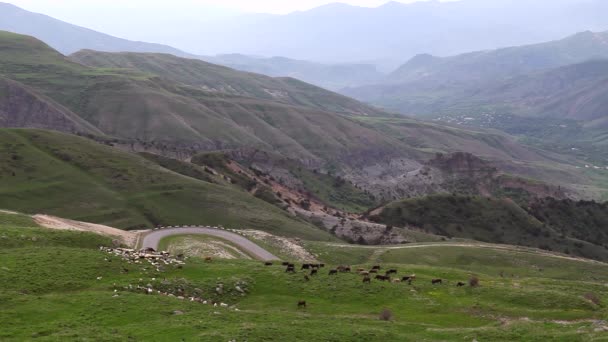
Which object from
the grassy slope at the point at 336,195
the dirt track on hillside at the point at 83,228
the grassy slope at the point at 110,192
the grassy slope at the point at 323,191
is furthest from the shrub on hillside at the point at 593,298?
the grassy slope at the point at 336,195

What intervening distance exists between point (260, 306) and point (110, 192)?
73.5 metres

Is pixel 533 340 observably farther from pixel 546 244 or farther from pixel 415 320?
pixel 546 244

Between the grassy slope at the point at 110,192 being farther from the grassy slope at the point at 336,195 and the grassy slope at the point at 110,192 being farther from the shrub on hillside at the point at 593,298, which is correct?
the grassy slope at the point at 336,195

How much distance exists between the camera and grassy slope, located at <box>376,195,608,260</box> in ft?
424

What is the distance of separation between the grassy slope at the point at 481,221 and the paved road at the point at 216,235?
6996cm

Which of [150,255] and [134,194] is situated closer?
[150,255]

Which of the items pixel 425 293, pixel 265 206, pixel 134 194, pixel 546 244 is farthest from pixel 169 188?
pixel 546 244

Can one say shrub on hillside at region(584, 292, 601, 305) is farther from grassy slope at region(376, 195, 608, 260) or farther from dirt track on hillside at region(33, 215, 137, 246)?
grassy slope at region(376, 195, 608, 260)

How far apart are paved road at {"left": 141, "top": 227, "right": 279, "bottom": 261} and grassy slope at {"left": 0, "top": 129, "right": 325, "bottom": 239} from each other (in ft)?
72.0

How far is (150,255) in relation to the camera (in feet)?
149

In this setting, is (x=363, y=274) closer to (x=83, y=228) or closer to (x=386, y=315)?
(x=386, y=315)

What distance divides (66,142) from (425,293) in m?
102

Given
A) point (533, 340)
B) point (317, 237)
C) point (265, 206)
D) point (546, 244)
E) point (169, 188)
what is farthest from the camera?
point (546, 244)

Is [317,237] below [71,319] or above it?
below
